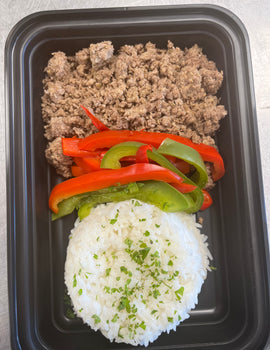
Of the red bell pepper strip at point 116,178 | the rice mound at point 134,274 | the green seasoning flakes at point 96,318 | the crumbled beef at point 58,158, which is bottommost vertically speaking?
the green seasoning flakes at point 96,318

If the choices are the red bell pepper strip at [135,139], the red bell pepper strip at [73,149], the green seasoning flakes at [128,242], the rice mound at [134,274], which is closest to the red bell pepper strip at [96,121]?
the red bell pepper strip at [135,139]

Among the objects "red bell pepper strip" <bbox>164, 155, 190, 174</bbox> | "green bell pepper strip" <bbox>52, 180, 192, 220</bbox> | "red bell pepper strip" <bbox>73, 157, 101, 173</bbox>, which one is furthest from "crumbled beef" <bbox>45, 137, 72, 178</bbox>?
"red bell pepper strip" <bbox>164, 155, 190, 174</bbox>

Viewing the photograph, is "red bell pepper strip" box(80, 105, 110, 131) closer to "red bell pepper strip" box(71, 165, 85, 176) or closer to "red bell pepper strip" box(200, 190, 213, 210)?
"red bell pepper strip" box(71, 165, 85, 176)

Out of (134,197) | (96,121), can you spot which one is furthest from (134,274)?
(96,121)

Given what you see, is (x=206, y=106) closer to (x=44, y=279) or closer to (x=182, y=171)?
(x=182, y=171)

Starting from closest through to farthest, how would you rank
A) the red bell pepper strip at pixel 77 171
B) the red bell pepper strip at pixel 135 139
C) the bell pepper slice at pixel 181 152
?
the bell pepper slice at pixel 181 152 < the red bell pepper strip at pixel 135 139 < the red bell pepper strip at pixel 77 171

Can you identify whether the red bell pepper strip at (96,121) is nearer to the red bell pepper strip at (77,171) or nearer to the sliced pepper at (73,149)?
the sliced pepper at (73,149)

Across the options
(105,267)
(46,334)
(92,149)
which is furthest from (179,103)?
(46,334)
